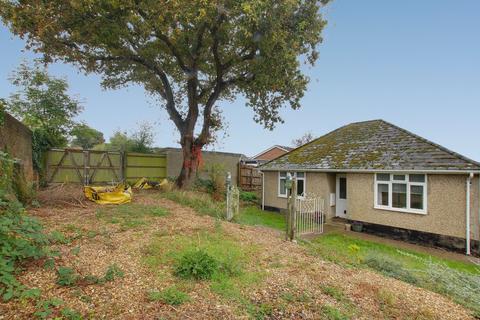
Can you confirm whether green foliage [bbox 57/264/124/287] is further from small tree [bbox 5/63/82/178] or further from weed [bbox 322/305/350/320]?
small tree [bbox 5/63/82/178]

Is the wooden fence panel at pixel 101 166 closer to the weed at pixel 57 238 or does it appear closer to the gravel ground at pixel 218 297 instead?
the gravel ground at pixel 218 297

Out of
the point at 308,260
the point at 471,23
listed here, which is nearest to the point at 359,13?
the point at 471,23

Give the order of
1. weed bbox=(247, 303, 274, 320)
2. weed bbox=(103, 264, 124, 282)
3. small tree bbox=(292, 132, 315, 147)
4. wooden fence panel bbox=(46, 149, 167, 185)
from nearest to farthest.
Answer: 1. weed bbox=(247, 303, 274, 320)
2. weed bbox=(103, 264, 124, 282)
3. wooden fence panel bbox=(46, 149, 167, 185)
4. small tree bbox=(292, 132, 315, 147)

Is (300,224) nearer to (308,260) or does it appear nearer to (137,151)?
(308,260)

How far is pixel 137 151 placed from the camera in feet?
54.7

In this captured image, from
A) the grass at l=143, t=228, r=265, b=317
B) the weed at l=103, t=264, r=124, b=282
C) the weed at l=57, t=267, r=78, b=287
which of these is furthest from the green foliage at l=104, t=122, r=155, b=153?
the weed at l=57, t=267, r=78, b=287

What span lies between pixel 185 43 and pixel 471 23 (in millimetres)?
11182

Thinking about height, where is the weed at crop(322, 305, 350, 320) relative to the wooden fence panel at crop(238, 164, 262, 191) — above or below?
below

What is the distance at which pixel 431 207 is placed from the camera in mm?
9094

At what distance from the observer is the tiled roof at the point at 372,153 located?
9.31 metres

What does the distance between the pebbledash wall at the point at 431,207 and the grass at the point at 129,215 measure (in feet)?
26.2

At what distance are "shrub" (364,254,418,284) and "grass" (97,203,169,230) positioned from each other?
5.28 meters

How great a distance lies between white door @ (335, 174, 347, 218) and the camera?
40.2ft

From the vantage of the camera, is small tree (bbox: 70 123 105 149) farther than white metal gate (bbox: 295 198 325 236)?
Yes
